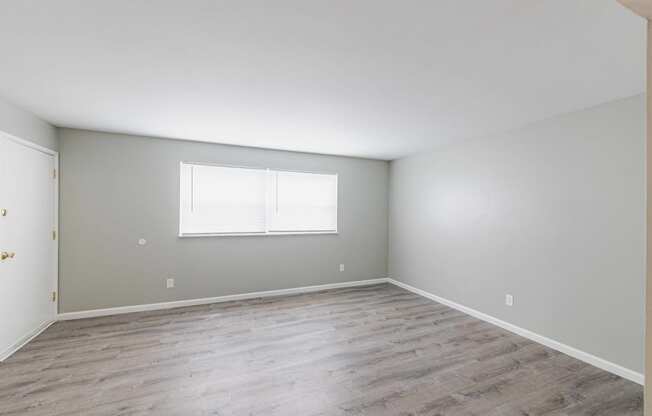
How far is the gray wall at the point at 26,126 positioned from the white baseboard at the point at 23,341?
6.67 feet

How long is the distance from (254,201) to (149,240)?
1.53 m

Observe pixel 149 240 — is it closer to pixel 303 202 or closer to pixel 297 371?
pixel 303 202

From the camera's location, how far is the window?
4.19 metres

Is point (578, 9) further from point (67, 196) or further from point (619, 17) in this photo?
point (67, 196)

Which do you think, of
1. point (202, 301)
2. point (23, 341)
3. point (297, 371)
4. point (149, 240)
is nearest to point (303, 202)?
point (202, 301)

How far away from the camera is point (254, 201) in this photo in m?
4.56

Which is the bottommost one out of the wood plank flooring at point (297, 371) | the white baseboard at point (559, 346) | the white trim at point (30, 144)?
the wood plank flooring at point (297, 371)

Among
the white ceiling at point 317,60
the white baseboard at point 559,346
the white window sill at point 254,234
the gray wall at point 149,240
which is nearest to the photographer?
the white ceiling at point 317,60

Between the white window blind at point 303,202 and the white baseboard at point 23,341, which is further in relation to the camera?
the white window blind at point 303,202

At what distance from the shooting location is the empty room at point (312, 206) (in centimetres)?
167

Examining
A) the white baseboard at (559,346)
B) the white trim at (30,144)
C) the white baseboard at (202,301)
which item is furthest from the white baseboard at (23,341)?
the white baseboard at (559,346)

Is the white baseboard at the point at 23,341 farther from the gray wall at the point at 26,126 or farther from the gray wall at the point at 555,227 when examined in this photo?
the gray wall at the point at 555,227

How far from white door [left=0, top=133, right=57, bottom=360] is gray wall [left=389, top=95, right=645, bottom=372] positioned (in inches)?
198

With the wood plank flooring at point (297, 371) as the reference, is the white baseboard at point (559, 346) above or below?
above
